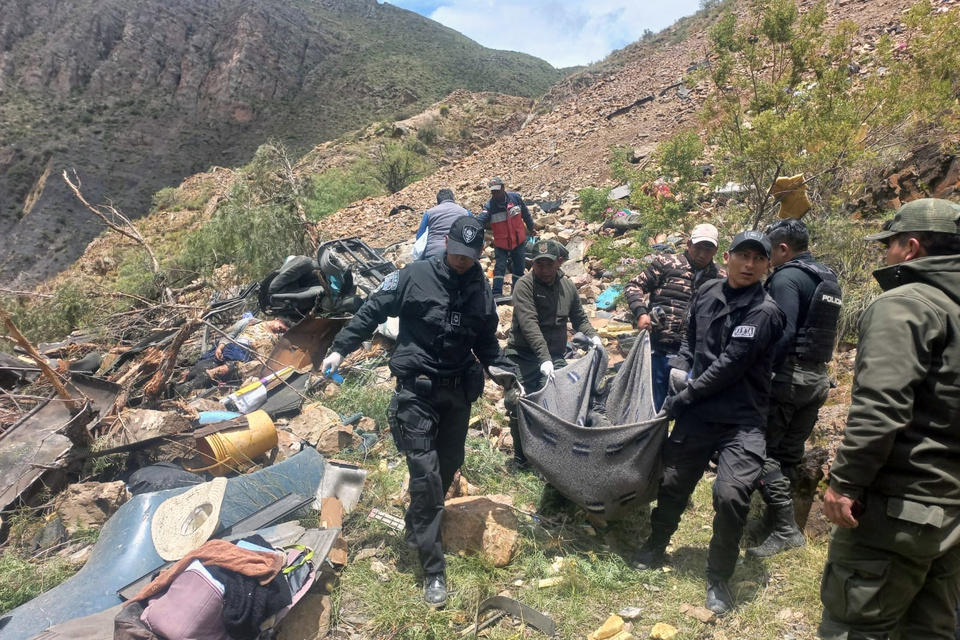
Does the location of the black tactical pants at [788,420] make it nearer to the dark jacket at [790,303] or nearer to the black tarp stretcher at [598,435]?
the dark jacket at [790,303]

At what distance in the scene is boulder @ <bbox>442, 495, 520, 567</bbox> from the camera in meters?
2.82

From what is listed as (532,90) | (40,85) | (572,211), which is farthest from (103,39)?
(572,211)

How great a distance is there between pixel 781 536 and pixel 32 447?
14.8ft

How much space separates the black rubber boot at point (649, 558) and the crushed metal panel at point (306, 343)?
3741 mm

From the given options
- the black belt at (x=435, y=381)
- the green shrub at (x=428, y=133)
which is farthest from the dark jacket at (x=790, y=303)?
the green shrub at (x=428, y=133)

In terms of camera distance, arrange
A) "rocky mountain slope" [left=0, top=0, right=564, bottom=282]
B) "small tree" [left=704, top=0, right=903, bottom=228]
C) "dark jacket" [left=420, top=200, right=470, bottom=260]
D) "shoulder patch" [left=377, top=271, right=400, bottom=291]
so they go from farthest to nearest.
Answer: "rocky mountain slope" [left=0, top=0, right=564, bottom=282] → "small tree" [left=704, top=0, right=903, bottom=228] → "dark jacket" [left=420, top=200, right=470, bottom=260] → "shoulder patch" [left=377, top=271, right=400, bottom=291]

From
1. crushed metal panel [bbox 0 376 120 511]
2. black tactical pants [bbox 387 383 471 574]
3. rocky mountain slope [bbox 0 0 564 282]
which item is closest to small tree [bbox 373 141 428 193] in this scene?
rocky mountain slope [bbox 0 0 564 282]

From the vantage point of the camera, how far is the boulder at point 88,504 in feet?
10.6

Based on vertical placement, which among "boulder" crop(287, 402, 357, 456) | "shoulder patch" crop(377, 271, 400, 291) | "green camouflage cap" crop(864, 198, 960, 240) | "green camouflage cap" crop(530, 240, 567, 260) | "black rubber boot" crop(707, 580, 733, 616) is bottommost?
"boulder" crop(287, 402, 357, 456)

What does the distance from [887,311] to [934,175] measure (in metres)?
5.21

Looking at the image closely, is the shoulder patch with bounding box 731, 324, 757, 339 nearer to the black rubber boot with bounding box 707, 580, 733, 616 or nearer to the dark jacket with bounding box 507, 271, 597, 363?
the black rubber boot with bounding box 707, 580, 733, 616

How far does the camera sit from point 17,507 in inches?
130

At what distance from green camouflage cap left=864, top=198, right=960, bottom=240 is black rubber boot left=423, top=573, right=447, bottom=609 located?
2268 millimetres

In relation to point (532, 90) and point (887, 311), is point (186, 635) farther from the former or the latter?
point (532, 90)
